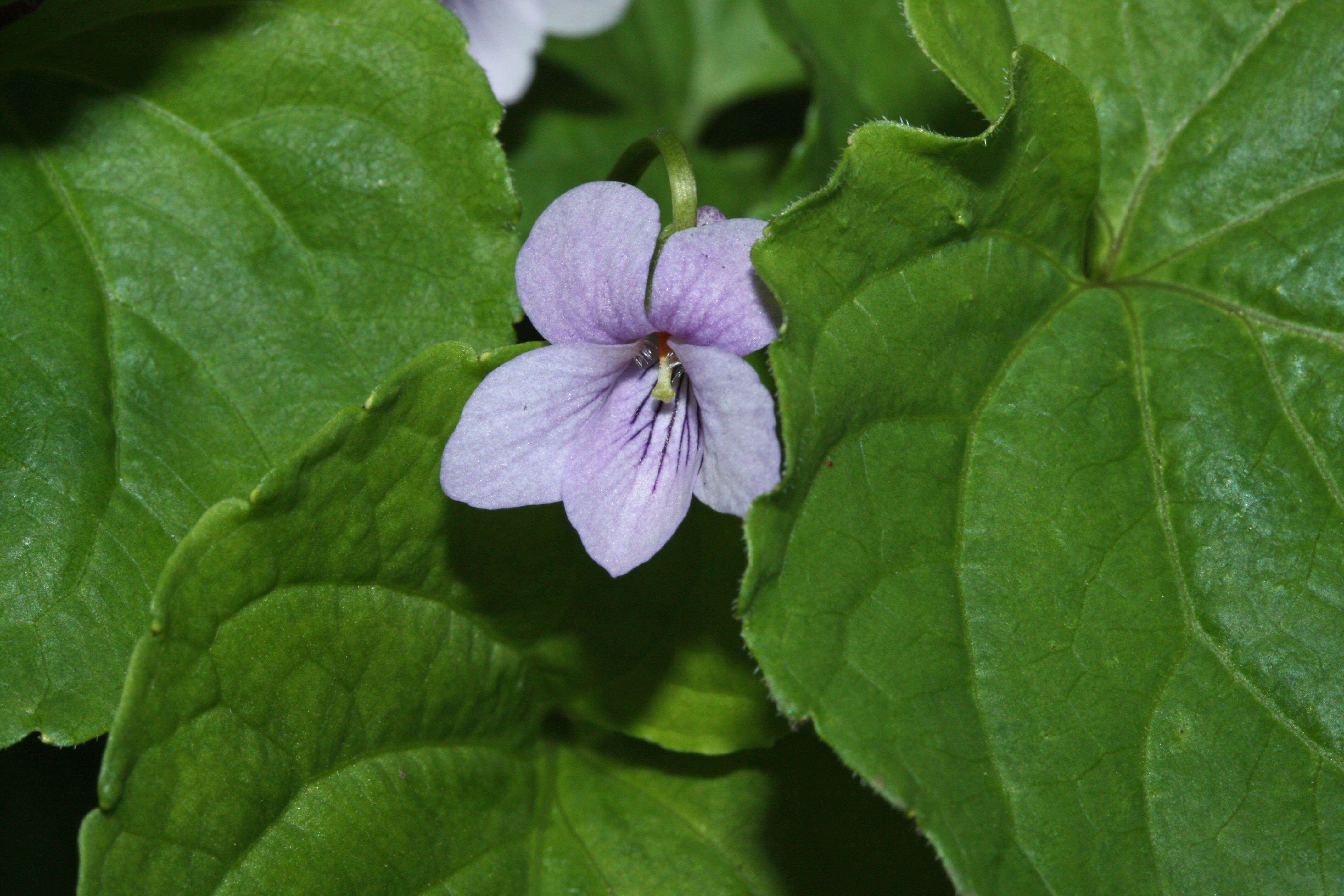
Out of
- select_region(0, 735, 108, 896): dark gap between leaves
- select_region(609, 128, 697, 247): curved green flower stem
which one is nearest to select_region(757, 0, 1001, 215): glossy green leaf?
select_region(609, 128, 697, 247): curved green flower stem

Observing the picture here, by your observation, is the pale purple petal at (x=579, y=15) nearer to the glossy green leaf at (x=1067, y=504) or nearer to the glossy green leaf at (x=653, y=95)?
the glossy green leaf at (x=653, y=95)

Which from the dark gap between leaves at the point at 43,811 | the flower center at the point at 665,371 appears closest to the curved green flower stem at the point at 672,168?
the flower center at the point at 665,371

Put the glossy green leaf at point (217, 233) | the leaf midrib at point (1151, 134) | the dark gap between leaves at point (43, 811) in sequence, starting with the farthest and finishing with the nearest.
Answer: the dark gap between leaves at point (43, 811)
the leaf midrib at point (1151, 134)
the glossy green leaf at point (217, 233)

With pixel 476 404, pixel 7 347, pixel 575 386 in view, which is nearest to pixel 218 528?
pixel 476 404

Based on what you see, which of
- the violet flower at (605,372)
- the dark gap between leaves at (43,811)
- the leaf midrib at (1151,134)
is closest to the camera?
the violet flower at (605,372)

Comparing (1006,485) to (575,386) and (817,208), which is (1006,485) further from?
(575,386)
